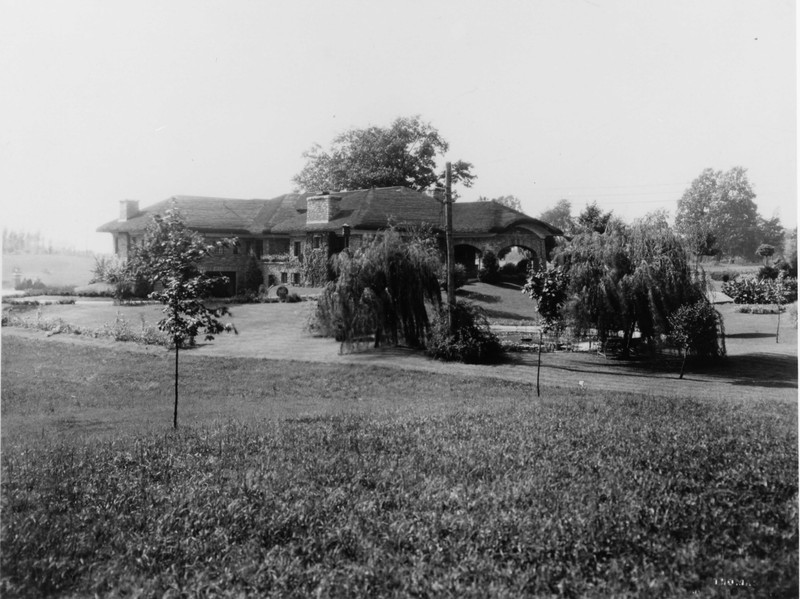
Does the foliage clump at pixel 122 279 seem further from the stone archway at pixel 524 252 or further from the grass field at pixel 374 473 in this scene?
the stone archway at pixel 524 252

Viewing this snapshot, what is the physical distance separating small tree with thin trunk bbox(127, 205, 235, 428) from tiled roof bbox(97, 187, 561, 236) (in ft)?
0.64

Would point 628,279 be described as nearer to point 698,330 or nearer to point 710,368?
point 698,330

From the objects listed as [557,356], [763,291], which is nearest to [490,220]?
[557,356]

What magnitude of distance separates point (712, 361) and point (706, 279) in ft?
9.40

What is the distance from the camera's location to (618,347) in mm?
12078

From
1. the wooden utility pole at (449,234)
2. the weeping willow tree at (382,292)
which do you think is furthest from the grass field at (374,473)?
the wooden utility pole at (449,234)

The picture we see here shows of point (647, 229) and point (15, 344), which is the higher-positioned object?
point (647, 229)

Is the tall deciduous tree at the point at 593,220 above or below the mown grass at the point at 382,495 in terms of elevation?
above

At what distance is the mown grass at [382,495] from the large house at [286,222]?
1969mm

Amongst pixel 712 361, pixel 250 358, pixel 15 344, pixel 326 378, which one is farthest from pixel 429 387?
pixel 15 344

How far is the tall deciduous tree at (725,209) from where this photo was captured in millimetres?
8148

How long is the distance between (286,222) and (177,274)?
2.07m

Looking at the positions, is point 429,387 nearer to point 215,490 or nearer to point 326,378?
point 326,378

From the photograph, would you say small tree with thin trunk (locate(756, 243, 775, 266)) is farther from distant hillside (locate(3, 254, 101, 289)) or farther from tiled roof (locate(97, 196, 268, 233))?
distant hillside (locate(3, 254, 101, 289))
